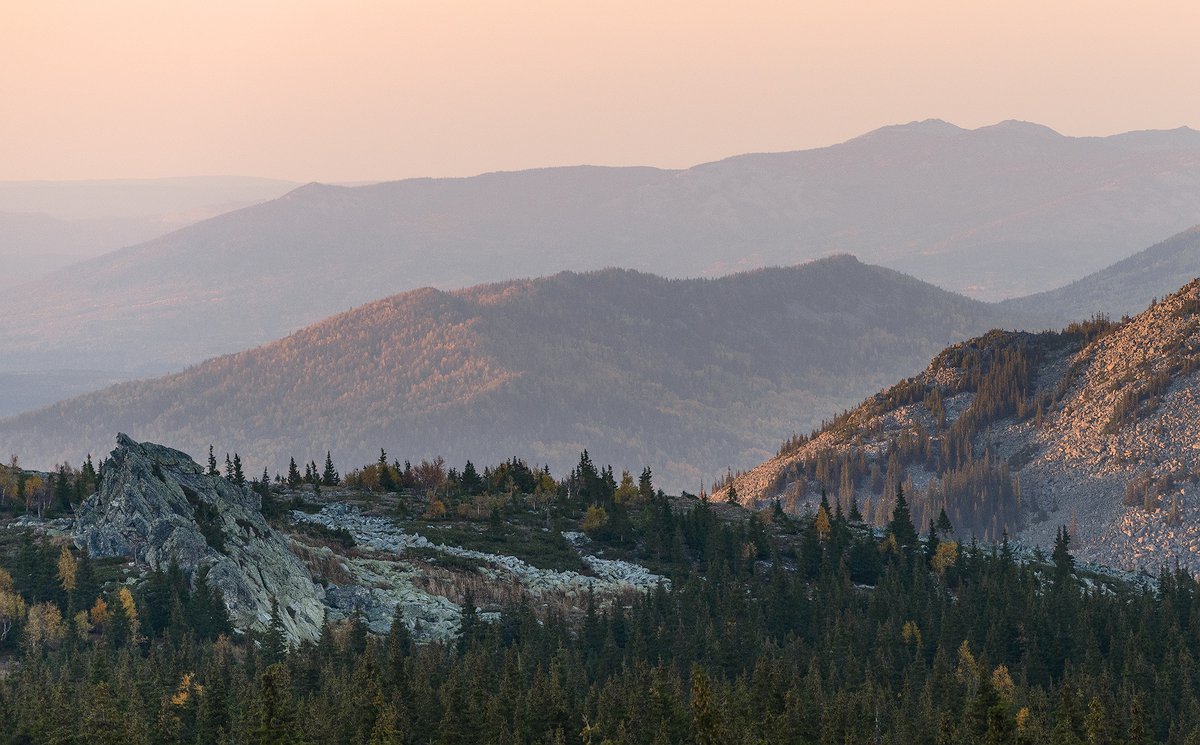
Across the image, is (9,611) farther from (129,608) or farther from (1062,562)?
(1062,562)

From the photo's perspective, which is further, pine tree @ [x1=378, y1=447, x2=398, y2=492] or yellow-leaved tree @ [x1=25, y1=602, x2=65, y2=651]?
pine tree @ [x1=378, y1=447, x2=398, y2=492]

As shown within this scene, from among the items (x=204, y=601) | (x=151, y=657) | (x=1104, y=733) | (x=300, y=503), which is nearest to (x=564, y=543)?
(x=300, y=503)

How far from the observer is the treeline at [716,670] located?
102 metres

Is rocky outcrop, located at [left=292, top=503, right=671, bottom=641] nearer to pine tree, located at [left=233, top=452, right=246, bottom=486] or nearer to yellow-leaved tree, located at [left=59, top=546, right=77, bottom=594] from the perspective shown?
pine tree, located at [left=233, top=452, right=246, bottom=486]

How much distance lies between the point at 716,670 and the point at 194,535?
3751 cm

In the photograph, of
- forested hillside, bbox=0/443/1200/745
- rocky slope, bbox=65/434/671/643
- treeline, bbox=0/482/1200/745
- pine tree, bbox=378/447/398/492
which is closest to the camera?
treeline, bbox=0/482/1200/745

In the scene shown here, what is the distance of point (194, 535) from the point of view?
13075 centimetres

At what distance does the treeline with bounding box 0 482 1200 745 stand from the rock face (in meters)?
4.55

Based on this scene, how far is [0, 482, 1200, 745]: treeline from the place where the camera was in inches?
4026

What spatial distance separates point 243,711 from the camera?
10069 cm

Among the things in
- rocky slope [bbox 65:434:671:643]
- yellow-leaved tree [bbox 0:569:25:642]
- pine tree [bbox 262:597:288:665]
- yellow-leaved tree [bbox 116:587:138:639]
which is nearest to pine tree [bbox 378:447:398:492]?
rocky slope [bbox 65:434:671:643]

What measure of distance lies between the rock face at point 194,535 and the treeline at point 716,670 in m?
4.55

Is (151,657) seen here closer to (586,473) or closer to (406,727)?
(406,727)

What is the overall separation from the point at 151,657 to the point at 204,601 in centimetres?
1175
